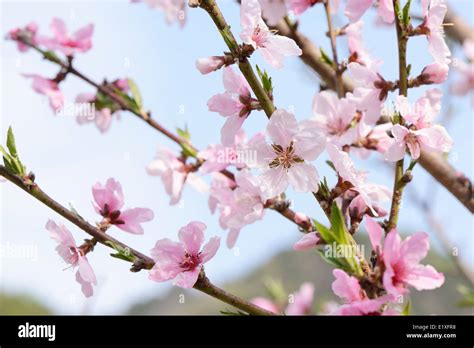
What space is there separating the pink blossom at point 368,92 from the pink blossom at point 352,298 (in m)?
0.54

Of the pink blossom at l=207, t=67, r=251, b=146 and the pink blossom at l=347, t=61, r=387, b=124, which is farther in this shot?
the pink blossom at l=347, t=61, r=387, b=124

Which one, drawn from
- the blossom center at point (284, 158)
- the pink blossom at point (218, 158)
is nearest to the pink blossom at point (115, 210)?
the pink blossom at point (218, 158)

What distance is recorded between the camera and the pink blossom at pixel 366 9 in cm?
136

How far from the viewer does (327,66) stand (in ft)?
6.28

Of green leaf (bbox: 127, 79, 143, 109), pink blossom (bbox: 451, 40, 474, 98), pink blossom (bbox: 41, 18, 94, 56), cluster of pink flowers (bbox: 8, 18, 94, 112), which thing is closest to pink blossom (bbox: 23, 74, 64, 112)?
cluster of pink flowers (bbox: 8, 18, 94, 112)

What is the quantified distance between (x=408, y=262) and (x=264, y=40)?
19.4 inches

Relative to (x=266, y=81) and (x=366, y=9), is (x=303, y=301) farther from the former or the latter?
(x=266, y=81)

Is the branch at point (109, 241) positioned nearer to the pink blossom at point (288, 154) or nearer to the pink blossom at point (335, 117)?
the pink blossom at point (288, 154)

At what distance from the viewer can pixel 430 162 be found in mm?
1828

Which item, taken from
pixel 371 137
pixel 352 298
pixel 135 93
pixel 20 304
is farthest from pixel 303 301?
pixel 20 304

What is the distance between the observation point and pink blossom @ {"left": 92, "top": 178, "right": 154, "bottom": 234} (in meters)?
1.41

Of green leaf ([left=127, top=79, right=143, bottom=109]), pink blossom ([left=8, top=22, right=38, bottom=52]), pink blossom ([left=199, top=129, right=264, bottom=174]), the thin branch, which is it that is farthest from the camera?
pink blossom ([left=8, top=22, right=38, bottom=52])

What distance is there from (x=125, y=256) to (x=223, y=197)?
43 centimetres

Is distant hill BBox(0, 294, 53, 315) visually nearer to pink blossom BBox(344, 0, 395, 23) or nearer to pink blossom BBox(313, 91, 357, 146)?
pink blossom BBox(313, 91, 357, 146)
